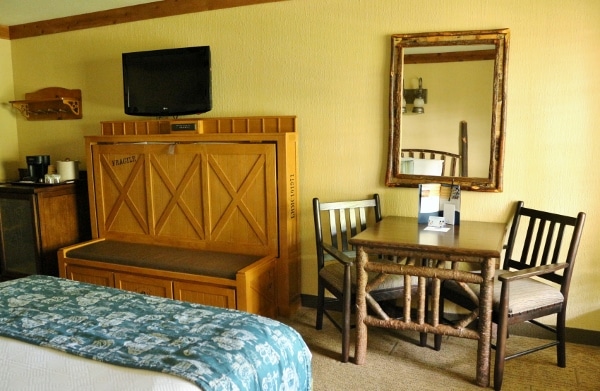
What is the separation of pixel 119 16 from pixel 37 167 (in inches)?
61.2

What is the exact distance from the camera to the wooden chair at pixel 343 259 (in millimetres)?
2742

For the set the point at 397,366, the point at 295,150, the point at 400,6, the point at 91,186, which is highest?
the point at 400,6

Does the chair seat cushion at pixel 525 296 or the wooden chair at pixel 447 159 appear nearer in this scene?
the chair seat cushion at pixel 525 296

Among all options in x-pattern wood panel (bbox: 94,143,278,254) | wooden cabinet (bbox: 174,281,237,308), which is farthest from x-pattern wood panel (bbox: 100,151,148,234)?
wooden cabinet (bbox: 174,281,237,308)

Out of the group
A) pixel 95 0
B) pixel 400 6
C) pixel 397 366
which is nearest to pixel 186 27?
pixel 95 0

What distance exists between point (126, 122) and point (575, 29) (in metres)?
3.41

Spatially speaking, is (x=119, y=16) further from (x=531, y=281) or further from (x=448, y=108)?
(x=531, y=281)

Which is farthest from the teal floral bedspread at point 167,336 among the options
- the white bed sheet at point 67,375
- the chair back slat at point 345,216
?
the chair back slat at point 345,216

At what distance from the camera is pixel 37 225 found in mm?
3861

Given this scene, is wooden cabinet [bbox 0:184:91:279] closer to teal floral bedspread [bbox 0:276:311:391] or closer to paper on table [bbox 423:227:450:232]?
teal floral bedspread [bbox 0:276:311:391]

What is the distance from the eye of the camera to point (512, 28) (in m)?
2.90

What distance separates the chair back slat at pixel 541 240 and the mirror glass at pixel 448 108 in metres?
0.30

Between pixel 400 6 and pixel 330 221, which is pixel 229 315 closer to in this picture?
pixel 330 221

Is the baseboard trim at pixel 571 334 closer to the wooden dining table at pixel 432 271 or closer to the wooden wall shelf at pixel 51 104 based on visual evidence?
the wooden dining table at pixel 432 271
